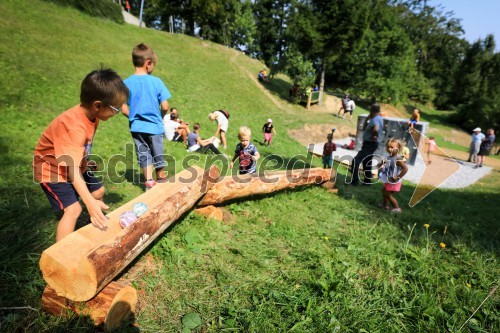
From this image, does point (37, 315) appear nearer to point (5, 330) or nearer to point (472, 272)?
point (5, 330)

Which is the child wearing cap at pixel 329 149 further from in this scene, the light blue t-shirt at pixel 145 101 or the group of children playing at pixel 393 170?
the light blue t-shirt at pixel 145 101

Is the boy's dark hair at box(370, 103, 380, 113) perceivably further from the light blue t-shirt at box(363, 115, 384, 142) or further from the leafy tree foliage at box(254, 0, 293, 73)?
the leafy tree foliage at box(254, 0, 293, 73)

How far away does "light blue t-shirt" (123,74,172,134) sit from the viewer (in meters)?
3.86

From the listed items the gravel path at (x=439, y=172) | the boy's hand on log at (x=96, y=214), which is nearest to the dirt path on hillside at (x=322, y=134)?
the gravel path at (x=439, y=172)

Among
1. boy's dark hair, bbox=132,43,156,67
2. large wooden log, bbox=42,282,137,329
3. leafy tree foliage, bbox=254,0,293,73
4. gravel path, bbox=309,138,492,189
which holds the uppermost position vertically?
leafy tree foliage, bbox=254,0,293,73

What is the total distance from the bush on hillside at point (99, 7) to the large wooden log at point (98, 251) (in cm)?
2359

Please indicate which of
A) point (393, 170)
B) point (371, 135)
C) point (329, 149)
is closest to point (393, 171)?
point (393, 170)

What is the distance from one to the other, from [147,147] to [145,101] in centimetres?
71

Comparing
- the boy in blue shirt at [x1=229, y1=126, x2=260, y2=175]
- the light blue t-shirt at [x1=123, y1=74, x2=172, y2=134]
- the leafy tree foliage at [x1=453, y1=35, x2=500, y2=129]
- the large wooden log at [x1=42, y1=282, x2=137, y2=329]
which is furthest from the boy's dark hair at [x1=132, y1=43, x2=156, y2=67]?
the leafy tree foliage at [x1=453, y1=35, x2=500, y2=129]

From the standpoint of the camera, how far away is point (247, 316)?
2434 mm

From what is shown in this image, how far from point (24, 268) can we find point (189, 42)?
2848 centimetres

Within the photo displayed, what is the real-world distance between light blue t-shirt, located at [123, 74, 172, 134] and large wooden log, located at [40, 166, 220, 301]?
50.0 inches

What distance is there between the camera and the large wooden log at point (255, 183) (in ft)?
13.7

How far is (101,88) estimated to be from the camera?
2443 millimetres
